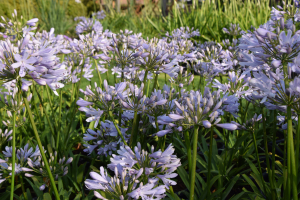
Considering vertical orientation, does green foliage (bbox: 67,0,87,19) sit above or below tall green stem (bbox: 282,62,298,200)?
above

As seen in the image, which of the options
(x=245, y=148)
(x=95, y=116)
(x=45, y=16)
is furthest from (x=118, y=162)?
(x=45, y=16)

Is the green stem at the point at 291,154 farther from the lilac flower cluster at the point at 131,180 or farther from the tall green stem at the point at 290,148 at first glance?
the lilac flower cluster at the point at 131,180

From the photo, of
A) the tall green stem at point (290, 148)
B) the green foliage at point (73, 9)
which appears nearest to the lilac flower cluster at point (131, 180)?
the tall green stem at point (290, 148)

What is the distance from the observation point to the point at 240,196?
1773 mm

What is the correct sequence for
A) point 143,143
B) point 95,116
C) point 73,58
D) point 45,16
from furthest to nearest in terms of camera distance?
point 45,16, point 73,58, point 143,143, point 95,116

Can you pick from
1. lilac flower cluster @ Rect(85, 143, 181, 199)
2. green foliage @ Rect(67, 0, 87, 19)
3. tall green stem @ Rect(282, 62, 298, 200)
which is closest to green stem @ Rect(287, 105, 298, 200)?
tall green stem @ Rect(282, 62, 298, 200)

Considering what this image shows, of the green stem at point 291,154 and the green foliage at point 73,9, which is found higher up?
the green foliage at point 73,9

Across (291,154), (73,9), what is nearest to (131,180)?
(291,154)

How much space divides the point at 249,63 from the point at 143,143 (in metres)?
1.08

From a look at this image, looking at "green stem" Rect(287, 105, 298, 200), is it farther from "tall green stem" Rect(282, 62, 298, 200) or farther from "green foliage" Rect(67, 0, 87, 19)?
"green foliage" Rect(67, 0, 87, 19)

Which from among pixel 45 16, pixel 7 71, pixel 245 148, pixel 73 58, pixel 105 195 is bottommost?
pixel 245 148

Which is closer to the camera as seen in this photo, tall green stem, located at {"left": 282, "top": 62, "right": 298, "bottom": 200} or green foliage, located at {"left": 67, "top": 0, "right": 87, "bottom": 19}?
tall green stem, located at {"left": 282, "top": 62, "right": 298, "bottom": 200}

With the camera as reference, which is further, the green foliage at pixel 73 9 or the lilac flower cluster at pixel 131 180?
the green foliage at pixel 73 9

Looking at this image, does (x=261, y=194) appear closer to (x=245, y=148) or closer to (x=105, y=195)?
(x=245, y=148)
